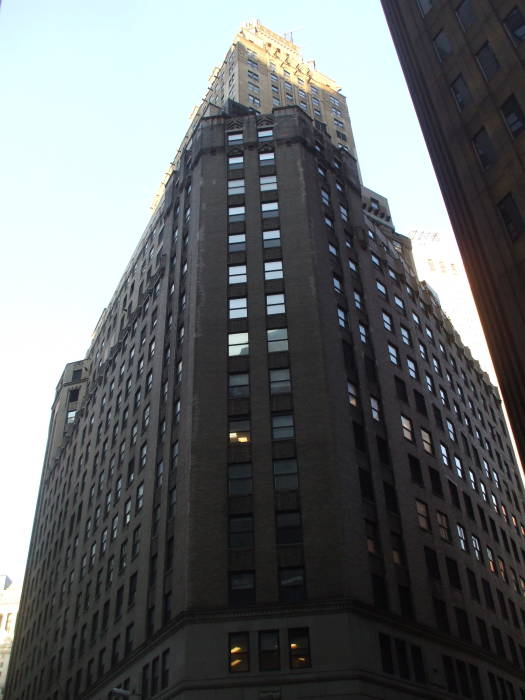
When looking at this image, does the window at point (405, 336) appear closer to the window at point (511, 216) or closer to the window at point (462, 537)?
the window at point (462, 537)

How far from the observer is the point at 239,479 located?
4359 cm

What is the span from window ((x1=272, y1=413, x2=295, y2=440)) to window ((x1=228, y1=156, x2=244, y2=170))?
25.2 meters

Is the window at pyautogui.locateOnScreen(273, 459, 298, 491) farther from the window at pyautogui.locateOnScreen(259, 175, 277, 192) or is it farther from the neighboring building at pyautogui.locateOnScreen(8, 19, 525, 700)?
the window at pyautogui.locateOnScreen(259, 175, 277, 192)

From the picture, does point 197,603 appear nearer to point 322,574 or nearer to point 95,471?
point 322,574

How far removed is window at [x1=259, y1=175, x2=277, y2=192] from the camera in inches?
2352

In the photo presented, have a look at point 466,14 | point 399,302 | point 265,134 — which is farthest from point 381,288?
point 466,14

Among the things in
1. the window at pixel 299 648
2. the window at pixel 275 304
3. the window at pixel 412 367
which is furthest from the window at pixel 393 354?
the window at pixel 299 648

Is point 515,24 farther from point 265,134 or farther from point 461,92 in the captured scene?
point 265,134

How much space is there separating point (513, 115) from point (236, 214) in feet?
97.8

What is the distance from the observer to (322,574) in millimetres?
39188

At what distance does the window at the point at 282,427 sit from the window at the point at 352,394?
5.05 metres

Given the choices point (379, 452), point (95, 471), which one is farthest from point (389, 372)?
point (95, 471)

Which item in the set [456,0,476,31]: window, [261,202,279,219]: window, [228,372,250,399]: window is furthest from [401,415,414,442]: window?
[456,0,476,31]: window

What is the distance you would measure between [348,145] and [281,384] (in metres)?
50.5
